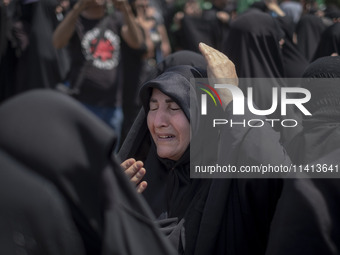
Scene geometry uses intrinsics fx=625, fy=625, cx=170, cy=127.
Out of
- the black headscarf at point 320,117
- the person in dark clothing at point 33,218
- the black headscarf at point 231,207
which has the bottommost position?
the black headscarf at point 231,207

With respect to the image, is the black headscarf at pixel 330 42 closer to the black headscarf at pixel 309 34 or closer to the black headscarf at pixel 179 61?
the black headscarf at pixel 309 34

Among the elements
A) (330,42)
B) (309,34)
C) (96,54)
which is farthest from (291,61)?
(96,54)

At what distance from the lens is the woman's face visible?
2.87 metres

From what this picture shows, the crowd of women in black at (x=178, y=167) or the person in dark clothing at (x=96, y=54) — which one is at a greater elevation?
the crowd of women in black at (x=178, y=167)

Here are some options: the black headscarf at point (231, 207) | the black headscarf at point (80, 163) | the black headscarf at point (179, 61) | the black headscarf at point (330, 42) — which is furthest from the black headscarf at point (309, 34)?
the black headscarf at point (80, 163)

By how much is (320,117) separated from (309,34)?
331cm

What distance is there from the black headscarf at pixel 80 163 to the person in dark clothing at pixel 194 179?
29.1 inches

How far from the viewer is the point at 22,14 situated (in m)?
6.26

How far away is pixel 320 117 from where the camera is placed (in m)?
2.50

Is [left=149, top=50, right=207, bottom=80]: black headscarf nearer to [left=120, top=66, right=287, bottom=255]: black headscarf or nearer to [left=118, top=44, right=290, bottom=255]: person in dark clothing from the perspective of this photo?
[left=118, top=44, right=290, bottom=255]: person in dark clothing

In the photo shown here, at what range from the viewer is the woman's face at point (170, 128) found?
287 centimetres

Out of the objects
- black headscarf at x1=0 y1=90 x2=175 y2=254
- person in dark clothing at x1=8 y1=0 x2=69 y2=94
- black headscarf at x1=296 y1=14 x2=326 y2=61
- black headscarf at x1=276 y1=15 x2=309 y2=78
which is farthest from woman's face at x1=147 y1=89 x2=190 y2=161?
person in dark clothing at x1=8 y1=0 x2=69 y2=94

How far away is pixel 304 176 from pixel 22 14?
4.70 metres

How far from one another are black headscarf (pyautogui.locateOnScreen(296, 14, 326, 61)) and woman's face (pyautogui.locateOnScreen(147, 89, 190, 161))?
295cm
